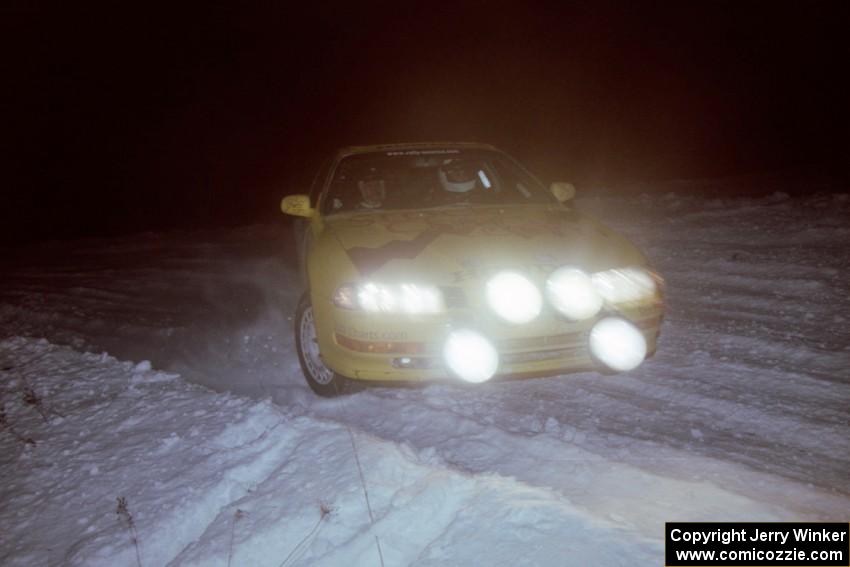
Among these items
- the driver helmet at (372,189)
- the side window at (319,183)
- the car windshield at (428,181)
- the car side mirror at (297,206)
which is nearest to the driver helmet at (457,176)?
the car windshield at (428,181)

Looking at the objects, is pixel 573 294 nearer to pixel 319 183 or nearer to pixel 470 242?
pixel 470 242

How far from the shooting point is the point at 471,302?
3.19m

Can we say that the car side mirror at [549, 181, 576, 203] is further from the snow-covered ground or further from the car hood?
the snow-covered ground

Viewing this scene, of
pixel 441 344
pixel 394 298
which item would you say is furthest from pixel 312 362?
pixel 441 344

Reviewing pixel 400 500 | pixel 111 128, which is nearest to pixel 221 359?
pixel 400 500

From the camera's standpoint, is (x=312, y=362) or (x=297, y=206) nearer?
(x=312, y=362)

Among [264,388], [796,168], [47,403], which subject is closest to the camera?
[47,403]

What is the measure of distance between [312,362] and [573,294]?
1709mm

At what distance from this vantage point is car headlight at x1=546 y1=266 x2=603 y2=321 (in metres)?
3.27

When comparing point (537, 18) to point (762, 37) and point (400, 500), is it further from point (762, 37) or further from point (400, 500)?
point (400, 500)

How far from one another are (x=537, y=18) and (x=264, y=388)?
130 feet

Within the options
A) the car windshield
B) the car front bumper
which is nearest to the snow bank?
the car front bumper

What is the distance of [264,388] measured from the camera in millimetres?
4145

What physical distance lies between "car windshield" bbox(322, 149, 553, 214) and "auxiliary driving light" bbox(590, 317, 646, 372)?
60.8 inches
